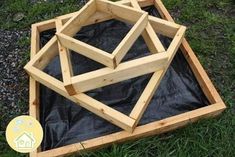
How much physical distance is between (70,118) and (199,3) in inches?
72.4

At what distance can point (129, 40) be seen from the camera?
8.06 ft

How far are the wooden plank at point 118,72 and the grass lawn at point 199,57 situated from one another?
0.48 metres

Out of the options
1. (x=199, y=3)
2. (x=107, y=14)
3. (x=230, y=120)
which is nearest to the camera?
(x=230, y=120)

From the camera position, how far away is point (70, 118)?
257cm

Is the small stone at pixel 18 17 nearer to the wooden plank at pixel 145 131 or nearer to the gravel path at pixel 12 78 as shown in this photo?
the gravel path at pixel 12 78

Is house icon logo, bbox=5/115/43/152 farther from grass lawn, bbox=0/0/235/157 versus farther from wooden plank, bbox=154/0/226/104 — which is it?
wooden plank, bbox=154/0/226/104

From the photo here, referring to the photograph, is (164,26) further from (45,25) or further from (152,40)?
(45,25)

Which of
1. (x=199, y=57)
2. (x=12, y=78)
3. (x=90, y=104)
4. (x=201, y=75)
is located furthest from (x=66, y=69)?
(x=199, y=57)

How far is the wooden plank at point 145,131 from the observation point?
235 cm

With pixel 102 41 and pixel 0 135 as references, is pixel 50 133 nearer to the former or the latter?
pixel 0 135

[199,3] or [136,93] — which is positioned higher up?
[199,3]

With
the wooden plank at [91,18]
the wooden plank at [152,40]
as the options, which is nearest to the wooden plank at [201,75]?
the wooden plank at [152,40]

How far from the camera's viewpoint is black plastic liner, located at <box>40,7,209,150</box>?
8.22ft

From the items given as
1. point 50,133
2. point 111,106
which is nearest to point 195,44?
point 111,106
